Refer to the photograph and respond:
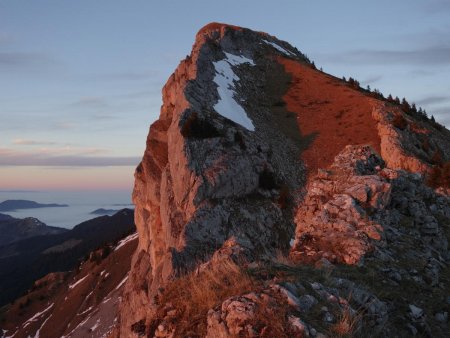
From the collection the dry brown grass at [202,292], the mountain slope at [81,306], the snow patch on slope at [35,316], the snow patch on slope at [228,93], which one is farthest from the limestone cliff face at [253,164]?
the snow patch on slope at [35,316]

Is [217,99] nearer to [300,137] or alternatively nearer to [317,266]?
[300,137]

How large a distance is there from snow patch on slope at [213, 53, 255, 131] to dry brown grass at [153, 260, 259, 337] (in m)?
39.7

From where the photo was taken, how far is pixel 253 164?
136 ft

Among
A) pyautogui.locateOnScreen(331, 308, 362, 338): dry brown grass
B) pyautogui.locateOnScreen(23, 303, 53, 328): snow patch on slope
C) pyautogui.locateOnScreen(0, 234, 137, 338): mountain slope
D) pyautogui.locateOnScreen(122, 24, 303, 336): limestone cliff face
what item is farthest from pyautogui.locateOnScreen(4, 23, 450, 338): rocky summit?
pyautogui.locateOnScreen(23, 303, 53, 328): snow patch on slope

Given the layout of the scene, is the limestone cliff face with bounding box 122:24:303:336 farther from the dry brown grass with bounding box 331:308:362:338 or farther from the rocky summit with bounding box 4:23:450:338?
the dry brown grass with bounding box 331:308:362:338

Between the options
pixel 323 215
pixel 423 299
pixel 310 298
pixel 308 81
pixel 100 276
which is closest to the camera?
pixel 310 298

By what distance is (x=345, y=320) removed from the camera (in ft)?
20.5

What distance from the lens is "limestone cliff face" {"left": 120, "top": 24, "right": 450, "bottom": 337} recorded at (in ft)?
48.7

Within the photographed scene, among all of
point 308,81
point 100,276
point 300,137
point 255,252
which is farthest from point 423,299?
point 100,276

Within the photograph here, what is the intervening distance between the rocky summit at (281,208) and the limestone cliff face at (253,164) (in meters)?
0.12

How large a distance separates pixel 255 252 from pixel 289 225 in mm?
28797

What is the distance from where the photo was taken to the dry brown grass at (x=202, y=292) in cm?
670

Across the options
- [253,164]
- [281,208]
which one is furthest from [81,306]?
[281,208]

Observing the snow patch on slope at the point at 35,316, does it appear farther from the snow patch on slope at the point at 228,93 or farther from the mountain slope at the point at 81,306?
the snow patch on slope at the point at 228,93
